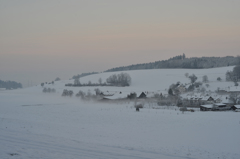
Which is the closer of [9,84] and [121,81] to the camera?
[121,81]

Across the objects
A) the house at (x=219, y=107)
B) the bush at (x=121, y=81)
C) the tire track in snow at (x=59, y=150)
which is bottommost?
the house at (x=219, y=107)

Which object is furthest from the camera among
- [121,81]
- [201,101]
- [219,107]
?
[121,81]

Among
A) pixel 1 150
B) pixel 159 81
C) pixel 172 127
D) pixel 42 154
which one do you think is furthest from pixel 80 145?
pixel 159 81

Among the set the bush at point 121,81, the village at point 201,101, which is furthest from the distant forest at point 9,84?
the village at point 201,101

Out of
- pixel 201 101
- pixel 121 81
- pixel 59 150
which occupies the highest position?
pixel 121 81

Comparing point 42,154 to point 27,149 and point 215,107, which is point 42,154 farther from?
point 215,107

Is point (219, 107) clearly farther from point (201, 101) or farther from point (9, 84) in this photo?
point (9, 84)

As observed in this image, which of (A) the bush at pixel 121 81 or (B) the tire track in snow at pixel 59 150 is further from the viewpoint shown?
(A) the bush at pixel 121 81

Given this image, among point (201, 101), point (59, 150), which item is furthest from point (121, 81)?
point (59, 150)

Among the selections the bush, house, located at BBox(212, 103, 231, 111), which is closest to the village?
house, located at BBox(212, 103, 231, 111)

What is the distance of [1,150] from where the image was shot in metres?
12.9

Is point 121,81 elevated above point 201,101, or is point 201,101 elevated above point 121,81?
point 121,81

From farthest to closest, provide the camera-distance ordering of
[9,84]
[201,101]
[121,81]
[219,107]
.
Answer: [9,84]
[121,81]
[201,101]
[219,107]

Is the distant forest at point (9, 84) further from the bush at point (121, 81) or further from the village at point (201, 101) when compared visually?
the village at point (201, 101)
